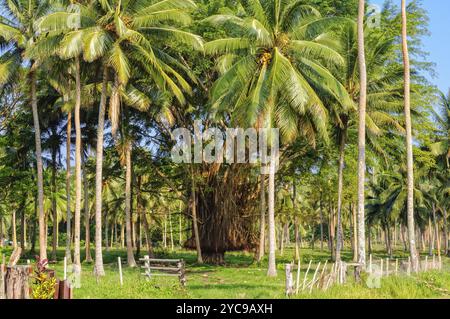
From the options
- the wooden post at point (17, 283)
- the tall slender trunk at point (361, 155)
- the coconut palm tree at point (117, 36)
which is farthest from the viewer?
the coconut palm tree at point (117, 36)

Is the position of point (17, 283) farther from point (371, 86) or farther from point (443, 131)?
point (443, 131)

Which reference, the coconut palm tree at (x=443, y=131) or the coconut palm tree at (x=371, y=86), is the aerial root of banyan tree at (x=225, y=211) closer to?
the coconut palm tree at (x=371, y=86)

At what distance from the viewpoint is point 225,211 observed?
34688 millimetres

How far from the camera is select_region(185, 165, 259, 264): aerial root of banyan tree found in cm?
3469

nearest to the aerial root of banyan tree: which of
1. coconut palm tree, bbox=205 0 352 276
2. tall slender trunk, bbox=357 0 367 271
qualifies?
coconut palm tree, bbox=205 0 352 276

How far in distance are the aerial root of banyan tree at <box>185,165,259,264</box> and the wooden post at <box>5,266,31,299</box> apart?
21.9 meters

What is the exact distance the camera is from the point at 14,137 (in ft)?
119

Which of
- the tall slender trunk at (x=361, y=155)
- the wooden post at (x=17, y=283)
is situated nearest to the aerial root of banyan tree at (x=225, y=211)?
the tall slender trunk at (x=361, y=155)

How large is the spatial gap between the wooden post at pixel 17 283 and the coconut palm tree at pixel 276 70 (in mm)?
13351

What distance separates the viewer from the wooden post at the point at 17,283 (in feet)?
39.4

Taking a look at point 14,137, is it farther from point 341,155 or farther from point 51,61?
point 341,155

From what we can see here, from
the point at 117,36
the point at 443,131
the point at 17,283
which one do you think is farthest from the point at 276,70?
the point at 443,131

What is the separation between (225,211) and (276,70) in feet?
42.3
